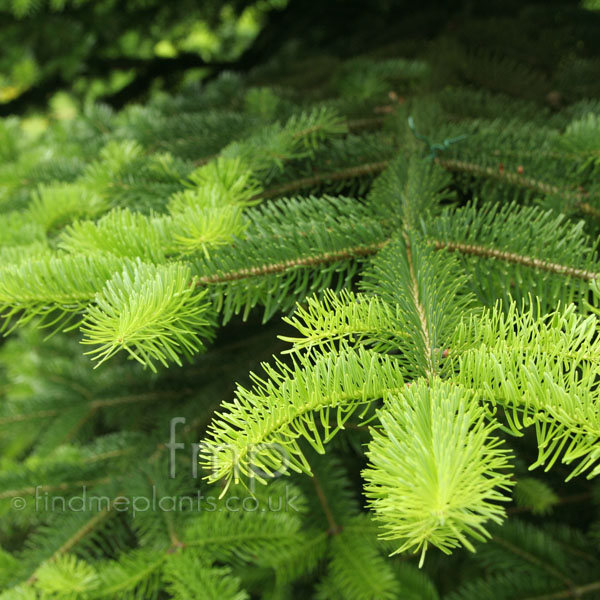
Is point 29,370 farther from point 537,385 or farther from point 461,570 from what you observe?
point 537,385

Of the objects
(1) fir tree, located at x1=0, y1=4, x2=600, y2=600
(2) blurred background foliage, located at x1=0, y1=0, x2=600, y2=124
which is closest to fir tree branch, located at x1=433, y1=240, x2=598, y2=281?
(1) fir tree, located at x1=0, y1=4, x2=600, y2=600

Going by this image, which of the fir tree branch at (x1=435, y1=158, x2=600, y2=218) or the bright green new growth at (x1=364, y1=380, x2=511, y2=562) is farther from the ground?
the bright green new growth at (x1=364, y1=380, x2=511, y2=562)

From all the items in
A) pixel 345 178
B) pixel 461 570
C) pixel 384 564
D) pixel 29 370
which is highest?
pixel 345 178

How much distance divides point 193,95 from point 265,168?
785 mm

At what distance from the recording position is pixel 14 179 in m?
1.03

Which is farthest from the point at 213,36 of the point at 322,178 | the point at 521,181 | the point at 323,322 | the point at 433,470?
the point at 433,470

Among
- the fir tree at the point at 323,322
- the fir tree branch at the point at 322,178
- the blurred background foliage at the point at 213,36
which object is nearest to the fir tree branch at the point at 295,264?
the fir tree at the point at 323,322

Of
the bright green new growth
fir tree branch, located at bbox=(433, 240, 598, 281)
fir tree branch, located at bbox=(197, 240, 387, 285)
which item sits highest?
the bright green new growth

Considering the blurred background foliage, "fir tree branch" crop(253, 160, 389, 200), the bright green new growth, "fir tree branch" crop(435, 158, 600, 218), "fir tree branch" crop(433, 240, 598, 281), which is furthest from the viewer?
the blurred background foliage

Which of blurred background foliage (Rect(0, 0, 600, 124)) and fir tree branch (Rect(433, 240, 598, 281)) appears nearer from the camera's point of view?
fir tree branch (Rect(433, 240, 598, 281))

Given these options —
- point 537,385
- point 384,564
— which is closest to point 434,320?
point 537,385

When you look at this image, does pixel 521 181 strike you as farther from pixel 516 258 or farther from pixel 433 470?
pixel 433 470

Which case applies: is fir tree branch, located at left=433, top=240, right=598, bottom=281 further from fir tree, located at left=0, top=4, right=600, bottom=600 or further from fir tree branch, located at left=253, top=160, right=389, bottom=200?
fir tree branch, located at left=253, top=160, right=389, bottom=200

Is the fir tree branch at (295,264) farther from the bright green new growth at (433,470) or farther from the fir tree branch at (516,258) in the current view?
the bright green new growth at (433,470)
